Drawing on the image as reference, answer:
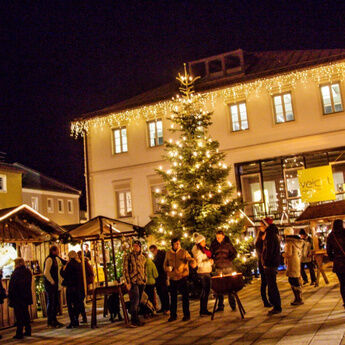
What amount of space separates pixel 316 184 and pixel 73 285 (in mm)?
15462

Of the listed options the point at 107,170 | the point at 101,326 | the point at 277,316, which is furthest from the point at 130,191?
the point at 277,316

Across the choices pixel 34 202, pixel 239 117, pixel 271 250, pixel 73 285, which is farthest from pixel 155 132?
pixel 34 202

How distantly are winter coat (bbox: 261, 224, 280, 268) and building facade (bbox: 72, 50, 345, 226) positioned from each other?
1474cm

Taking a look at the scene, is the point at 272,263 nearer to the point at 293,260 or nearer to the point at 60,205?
the point at 293,260

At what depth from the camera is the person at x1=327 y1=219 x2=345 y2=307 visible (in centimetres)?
907

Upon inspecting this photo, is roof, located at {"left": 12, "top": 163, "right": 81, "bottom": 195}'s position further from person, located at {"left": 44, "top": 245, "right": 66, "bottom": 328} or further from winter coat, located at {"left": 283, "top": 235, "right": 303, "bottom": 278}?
winter coat, located at {"left": 283, "top": 235, "right": 303, "bottom": 278}

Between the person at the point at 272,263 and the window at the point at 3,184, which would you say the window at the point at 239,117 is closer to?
the person at the point at 272,263

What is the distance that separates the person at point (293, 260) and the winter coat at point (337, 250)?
149 cm

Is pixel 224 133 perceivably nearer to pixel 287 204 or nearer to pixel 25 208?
pixel 287 204

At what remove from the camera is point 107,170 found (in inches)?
1132

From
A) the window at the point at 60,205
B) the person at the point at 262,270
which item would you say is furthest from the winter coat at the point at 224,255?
the window at the point at 60,205

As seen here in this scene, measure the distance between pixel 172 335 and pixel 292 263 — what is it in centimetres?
343

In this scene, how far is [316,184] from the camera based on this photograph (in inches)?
921

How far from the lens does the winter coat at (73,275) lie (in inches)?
450
